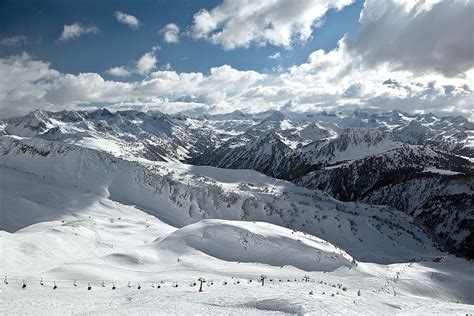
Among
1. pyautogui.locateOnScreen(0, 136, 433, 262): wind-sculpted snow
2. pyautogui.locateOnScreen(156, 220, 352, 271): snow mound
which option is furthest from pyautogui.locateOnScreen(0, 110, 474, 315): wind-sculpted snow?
pyautogui.locateOnScreen(0, 136, 433, 262): wind-sculpted snow

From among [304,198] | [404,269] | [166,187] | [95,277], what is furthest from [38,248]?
[304,198]

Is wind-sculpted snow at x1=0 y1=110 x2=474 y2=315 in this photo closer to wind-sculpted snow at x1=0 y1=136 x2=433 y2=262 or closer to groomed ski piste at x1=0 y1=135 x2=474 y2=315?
groomed ski piste at x1=0 y1=135 x2=474 y2=315

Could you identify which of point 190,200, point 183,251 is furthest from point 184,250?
point 190,200

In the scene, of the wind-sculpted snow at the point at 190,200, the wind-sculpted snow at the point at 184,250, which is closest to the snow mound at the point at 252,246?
the wind-sculpted snow at the point at 184,250

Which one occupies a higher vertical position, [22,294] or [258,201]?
[258,201]

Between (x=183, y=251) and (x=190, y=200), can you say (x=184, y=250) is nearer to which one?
(x=183, y=251)

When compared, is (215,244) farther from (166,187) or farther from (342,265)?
(166,187)
